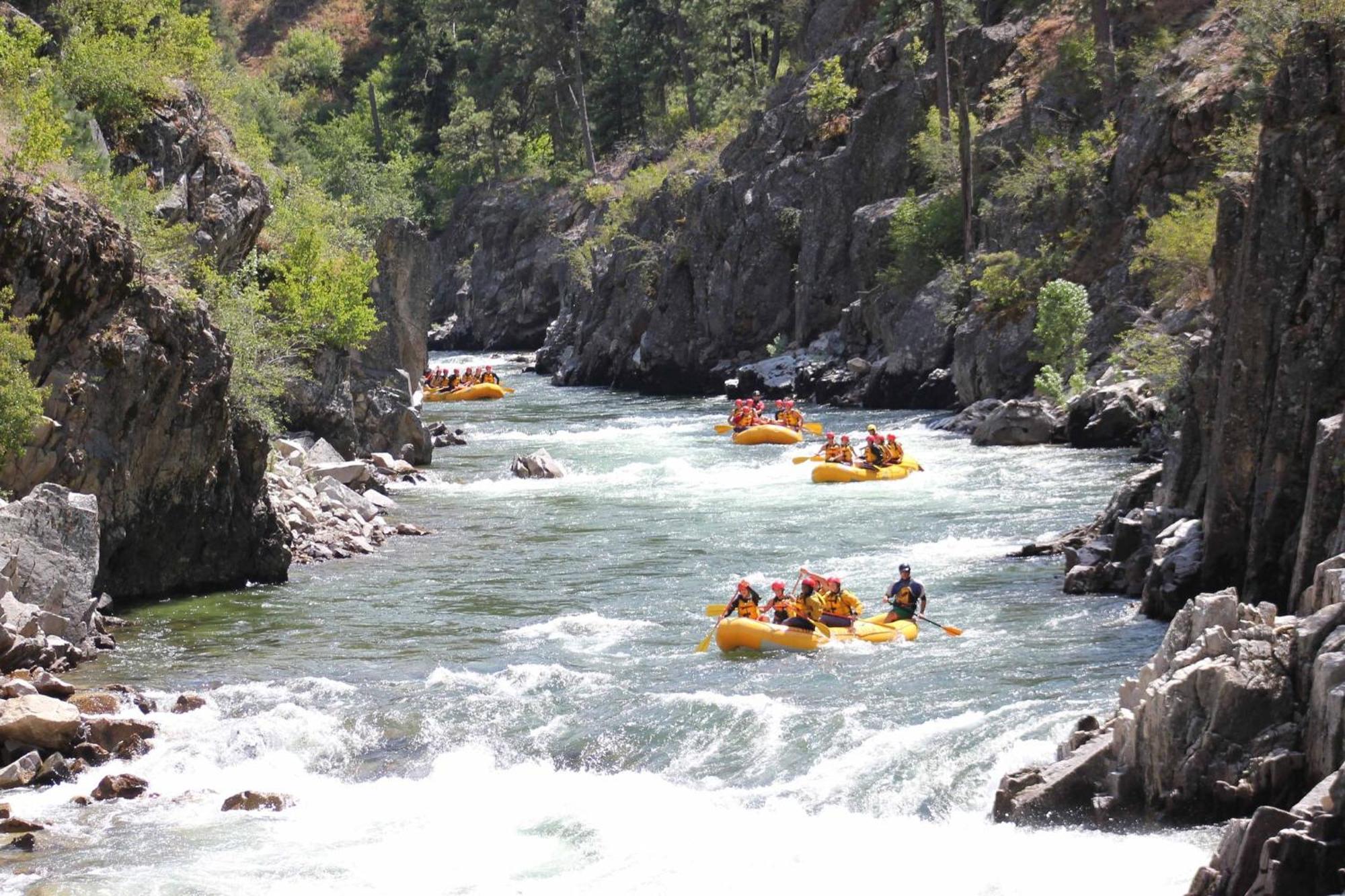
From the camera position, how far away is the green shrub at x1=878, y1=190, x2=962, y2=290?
41969mm

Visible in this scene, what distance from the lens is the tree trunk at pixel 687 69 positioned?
6278 cm

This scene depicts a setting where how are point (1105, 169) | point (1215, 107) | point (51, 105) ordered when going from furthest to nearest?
point (1105, 169)
point (1215, 107)
point (51, 105)

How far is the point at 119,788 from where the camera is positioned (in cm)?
1278

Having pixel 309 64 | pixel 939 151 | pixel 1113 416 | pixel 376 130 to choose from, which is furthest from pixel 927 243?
pixel 309 64

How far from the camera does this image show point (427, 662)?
1664 cm

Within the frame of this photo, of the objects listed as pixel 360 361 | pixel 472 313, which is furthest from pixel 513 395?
pixel 472 313

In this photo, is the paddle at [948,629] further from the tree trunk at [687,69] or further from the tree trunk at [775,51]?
the tree trunk at [687,69]

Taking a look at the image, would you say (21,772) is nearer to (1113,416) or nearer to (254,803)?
(254,803)

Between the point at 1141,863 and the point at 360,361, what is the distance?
23.5 metres

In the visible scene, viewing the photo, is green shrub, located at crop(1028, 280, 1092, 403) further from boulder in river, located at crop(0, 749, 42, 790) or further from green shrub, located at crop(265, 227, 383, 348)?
boulder in river, located at crop(0, 749, 42, 790)

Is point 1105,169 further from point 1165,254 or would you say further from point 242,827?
point 242,827

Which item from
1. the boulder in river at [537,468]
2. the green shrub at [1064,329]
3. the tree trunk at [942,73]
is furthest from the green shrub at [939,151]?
the boulder in river at [537,468]

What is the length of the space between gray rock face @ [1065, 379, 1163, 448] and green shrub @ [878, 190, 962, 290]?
1159 cm

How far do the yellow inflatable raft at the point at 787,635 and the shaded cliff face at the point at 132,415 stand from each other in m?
7.09
